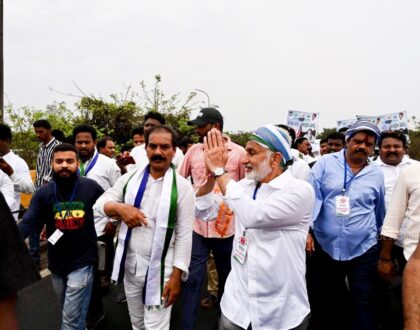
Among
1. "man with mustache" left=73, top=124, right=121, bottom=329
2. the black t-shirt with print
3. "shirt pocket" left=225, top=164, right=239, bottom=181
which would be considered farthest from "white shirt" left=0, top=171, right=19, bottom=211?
"shirt pocket" left=225, top=164, right=239, bottom=181

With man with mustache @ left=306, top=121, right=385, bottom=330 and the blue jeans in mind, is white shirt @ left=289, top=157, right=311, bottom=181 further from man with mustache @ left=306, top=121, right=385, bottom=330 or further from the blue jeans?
the blue jeans

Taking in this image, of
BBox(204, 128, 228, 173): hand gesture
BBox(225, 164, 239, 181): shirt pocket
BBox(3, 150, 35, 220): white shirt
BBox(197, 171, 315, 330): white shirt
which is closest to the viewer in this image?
BBox(197, 171, 315, 330): white shirt

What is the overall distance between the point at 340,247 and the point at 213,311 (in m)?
1.67

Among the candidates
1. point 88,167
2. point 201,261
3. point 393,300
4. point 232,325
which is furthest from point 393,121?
point 232,325

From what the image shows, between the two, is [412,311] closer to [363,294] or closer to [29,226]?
[363,294]

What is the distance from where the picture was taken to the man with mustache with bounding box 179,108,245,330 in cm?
324

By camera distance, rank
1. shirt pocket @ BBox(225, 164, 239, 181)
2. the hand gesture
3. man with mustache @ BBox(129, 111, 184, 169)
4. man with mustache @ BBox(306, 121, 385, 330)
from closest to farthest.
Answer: the hand gesture, man with mustache @ BBox(306, 121, 385, 330), shirt pocket @ BBox(225, 164, 239, 181), man with mustache @ BBox(129, 111, 184, 169)

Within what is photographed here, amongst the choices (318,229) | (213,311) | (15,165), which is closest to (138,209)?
(318,229)

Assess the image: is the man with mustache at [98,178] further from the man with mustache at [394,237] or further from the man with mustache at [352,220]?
the man with mustache at [394,237]

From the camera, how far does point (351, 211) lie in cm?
320

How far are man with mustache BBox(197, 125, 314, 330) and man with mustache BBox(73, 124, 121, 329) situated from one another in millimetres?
1712

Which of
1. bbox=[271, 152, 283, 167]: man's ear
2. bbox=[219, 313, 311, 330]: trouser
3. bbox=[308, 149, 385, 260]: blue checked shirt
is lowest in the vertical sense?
bbox=[219, 313, 311, 330]: trouser

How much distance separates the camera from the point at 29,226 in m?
2.89

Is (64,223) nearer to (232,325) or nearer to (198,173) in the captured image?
(198,173)
